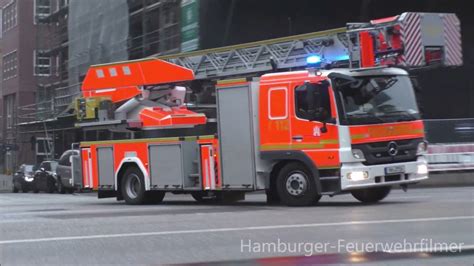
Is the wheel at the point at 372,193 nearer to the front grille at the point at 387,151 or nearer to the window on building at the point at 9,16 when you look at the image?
the front grille at the point at 387,151

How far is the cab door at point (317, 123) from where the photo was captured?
40.8 ft

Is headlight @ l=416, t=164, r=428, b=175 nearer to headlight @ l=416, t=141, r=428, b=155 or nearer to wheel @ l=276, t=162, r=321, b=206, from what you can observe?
headlight @ l=416, t=141, r=428, b=155

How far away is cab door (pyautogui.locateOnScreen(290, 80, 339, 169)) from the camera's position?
489 inches

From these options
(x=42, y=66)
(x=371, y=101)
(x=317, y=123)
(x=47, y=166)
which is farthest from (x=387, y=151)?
(x=42, y=66)

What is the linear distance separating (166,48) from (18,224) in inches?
806

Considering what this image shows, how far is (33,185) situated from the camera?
29016 millimetres

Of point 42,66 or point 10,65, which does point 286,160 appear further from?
point 10,65

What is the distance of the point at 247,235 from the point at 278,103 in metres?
4.77

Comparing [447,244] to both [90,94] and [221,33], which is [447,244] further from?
[221,33]

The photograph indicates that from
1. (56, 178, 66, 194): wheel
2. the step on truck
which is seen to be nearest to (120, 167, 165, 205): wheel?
the step on truck

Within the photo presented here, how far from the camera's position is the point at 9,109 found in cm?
6372

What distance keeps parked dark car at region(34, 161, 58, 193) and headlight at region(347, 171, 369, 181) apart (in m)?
18.0

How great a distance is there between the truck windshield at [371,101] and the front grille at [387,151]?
0.45m

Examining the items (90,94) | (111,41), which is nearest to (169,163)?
(90,94)
